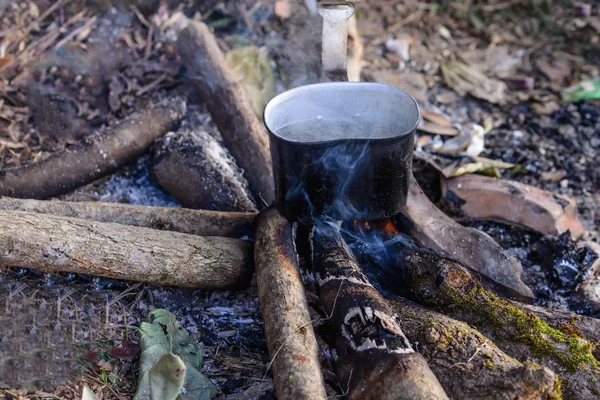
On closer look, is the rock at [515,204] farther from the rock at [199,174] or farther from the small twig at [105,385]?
the small twig at [105,385]

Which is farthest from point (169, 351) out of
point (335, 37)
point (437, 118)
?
point (437, 118)

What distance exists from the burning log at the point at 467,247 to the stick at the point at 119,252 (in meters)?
0.87

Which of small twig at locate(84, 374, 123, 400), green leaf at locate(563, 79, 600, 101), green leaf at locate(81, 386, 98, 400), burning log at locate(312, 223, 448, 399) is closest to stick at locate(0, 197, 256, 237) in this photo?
burning log at locate(312, 223, 448, 399)

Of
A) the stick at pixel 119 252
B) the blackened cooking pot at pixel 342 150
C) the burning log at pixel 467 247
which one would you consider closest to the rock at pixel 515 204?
the burning log at pixel 467 247

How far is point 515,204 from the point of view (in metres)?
3.49

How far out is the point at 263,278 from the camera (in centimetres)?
264

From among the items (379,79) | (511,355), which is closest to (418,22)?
(379,79)

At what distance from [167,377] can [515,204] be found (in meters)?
2.31

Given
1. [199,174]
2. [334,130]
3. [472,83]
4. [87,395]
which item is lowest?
[472,83]

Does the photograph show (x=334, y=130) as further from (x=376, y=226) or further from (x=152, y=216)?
(x=152, y=216)

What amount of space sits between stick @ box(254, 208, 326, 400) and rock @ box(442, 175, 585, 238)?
1.28 metres

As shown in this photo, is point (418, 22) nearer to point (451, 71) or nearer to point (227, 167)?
point (451, 71)

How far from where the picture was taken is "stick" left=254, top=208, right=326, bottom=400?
6.95 feet

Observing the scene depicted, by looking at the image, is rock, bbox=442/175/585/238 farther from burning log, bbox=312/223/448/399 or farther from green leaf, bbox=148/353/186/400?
green leaf, bbox=148/353/186/400
